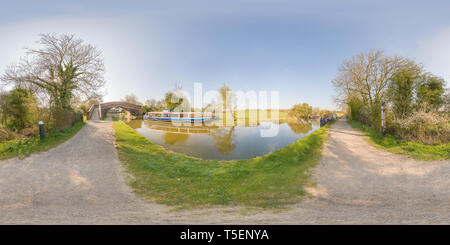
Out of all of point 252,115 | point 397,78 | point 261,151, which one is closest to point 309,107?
point 252,115

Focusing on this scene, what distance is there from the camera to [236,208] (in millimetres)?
3199

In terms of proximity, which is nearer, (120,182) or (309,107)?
(120,182)

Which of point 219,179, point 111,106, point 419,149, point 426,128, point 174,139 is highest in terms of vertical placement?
point 111,106

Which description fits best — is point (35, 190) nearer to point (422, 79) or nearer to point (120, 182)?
point (120, 182)

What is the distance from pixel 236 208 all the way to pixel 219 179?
1585 millimetres

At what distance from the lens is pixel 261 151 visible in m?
8.64

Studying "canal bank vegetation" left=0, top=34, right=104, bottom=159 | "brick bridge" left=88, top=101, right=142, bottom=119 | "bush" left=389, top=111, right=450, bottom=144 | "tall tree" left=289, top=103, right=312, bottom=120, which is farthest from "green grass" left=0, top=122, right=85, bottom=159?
"tall tree" left=289, top=103, right=312, bottom=120

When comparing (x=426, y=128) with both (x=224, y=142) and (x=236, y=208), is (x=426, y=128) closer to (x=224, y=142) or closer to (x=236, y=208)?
(x=236, y=208)

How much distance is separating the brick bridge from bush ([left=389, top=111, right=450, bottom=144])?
104 ft

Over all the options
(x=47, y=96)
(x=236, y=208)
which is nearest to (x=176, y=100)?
(x=47, y=96)

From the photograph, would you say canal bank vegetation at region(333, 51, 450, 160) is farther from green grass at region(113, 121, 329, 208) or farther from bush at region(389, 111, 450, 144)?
green grass at region(113, 121, 329, 208)

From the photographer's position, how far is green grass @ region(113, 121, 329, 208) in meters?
3.62

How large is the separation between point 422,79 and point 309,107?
71.2 ft

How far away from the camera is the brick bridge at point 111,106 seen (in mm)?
23812
